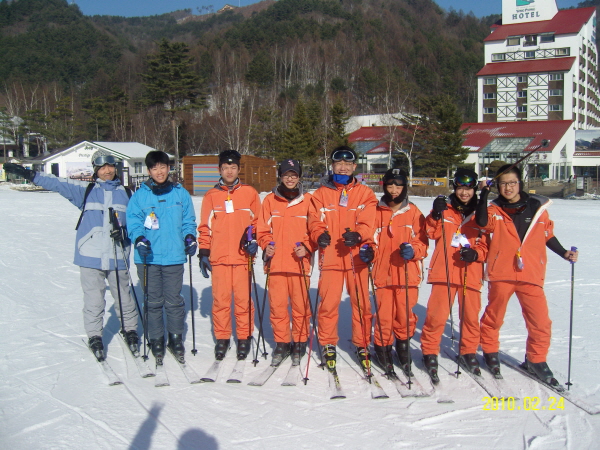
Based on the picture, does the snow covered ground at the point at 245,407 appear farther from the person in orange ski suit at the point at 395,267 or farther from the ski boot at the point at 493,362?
the person in orange ski suit at the point at 395,267

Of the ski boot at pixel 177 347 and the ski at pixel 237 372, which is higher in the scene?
the ski boot at pixel 177 347

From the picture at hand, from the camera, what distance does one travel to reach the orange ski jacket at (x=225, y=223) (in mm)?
4227

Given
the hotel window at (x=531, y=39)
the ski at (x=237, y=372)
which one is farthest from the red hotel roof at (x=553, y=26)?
the ski at (x=237, y=372)

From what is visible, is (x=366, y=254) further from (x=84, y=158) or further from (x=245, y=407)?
(x=84, y=158)

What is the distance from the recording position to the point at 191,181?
28.0m

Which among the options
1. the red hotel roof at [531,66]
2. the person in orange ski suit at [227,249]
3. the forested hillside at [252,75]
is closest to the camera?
the person in orange ski suit at [227,249]

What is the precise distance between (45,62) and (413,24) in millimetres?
69954

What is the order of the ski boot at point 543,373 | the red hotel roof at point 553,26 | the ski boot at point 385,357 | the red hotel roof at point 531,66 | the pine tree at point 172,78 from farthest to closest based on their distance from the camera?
the red hotel roof at point 553,26 → the red hotel roof at point 531,66 → the pine tree at point 172,78 → the ski boot at point 385,357 → the ski boot at point 543,373

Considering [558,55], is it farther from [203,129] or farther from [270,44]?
[270,44]

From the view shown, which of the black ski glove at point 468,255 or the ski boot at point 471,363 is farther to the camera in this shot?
the ski boot at point 471,363

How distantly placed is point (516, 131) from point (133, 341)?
39427 millimetres

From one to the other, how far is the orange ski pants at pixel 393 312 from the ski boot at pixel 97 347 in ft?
7.70

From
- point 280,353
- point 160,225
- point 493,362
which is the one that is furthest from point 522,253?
point 160,225

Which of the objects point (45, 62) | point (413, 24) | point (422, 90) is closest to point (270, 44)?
point (422, 90)
